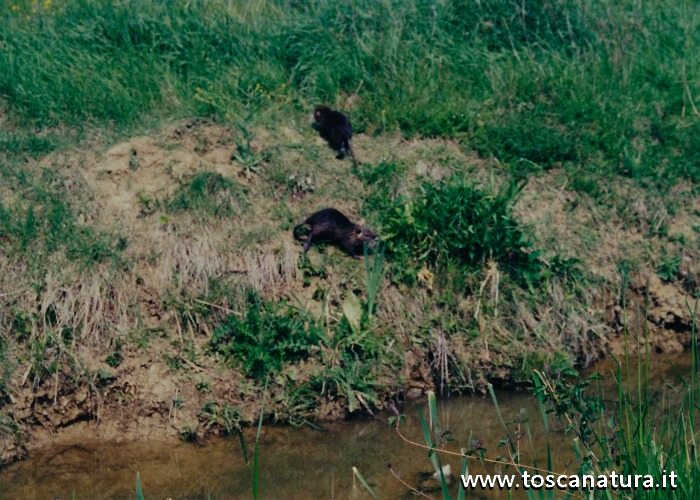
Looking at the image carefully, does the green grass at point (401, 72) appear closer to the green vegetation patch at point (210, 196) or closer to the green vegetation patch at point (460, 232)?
the green vegetation patch at point (210, 196)

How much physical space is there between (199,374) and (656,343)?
322 centimetres

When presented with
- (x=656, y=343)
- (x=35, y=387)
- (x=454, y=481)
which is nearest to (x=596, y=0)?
(x=656, y=343)

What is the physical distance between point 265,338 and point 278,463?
34.4 inches

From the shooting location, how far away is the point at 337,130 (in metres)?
7.15

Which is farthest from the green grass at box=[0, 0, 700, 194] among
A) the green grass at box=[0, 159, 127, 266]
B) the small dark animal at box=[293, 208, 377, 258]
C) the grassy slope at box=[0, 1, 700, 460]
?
the small dark animal at box=[293, 208, 377, 258]

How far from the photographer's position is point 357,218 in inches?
265

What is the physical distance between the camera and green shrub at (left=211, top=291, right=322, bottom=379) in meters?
5.87

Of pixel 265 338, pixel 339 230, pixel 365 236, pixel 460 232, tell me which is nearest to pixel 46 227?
pixel 265 338

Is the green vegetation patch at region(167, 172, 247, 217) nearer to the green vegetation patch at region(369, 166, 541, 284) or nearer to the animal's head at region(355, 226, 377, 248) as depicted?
the animal's head at region(355, 226, 377, 248)

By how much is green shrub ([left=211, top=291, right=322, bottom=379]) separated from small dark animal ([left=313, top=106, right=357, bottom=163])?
1637 mm

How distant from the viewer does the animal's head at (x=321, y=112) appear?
726 centimetres

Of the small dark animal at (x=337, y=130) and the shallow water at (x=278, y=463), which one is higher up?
the small dark animal at (x=337, y=130)

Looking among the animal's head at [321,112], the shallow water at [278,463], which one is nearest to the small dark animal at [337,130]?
the animal's head at [321,112]

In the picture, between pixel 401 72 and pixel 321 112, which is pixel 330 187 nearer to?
pixel 321 112
